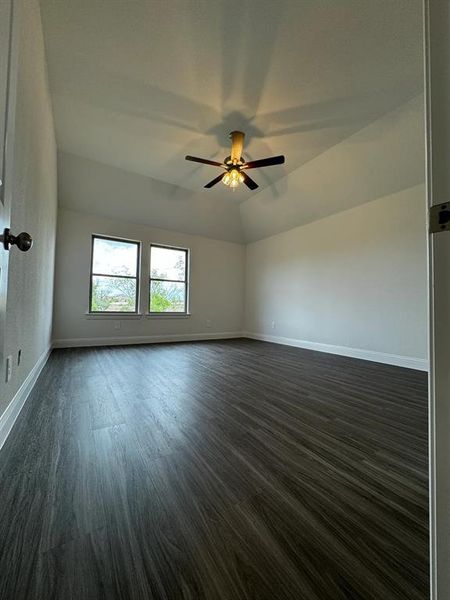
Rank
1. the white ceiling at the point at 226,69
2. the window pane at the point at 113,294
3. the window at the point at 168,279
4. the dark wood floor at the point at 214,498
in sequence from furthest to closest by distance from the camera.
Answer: the window at the point at 168,279 → the window pane at the point at 113,294 → the white ceiling at the point at 226,69 → the dark wood floor at the point at 214,498

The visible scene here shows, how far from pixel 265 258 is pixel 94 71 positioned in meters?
4.52

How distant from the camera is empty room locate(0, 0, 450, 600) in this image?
2.44 feet

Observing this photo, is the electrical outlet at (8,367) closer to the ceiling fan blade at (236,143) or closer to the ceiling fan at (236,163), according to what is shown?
the ceiling fan at (236,163)

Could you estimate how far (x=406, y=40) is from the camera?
79.8 inches

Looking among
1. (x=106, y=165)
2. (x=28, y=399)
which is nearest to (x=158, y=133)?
(x=106, y=165)

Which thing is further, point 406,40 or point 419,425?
point 406,40

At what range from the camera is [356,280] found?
418 cm

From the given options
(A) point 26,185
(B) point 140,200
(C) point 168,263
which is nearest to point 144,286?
(C) point 168,263

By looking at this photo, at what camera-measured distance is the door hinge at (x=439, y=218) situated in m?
0.47

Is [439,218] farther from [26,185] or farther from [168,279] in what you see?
[168,279]

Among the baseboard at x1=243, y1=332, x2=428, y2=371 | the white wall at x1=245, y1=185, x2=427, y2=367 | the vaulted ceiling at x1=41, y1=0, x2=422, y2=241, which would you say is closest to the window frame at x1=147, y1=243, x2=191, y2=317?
the white wall at x1=245, y1=185, x2=427, y2=367

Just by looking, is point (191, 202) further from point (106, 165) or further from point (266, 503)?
point (266, 503)

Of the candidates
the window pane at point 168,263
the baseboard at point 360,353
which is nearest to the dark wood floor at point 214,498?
the baseboard at point 360,353

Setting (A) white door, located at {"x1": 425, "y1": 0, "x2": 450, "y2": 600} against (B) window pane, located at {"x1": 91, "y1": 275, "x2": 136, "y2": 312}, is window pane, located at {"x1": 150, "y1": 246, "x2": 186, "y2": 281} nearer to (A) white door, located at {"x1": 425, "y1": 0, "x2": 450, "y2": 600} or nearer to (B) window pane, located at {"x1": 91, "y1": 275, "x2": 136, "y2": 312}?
(B) window pane, located at {"x1": 91, "y1": 275, "x2": 136, "y2": 312}
